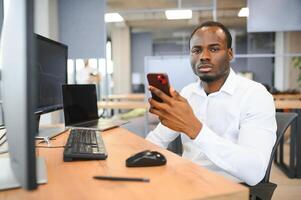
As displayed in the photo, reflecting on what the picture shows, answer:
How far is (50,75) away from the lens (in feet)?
4.82

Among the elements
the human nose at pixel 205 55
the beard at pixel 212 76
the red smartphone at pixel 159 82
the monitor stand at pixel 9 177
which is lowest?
the monitor stand at pixel 9 177

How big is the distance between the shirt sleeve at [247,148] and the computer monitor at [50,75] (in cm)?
69

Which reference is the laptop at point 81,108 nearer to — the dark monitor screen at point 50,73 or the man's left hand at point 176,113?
the dark monitor screen at point 50,73

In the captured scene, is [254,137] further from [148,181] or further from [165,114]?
[148,181]

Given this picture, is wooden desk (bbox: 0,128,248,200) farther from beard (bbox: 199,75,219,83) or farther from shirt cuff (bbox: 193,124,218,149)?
beard (bbox: 199,75,219,83)

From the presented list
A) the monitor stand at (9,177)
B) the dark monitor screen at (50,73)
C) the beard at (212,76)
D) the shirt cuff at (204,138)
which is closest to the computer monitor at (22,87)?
the monitor stand at (9,177)

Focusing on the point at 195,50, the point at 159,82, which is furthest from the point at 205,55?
the point at 159,82

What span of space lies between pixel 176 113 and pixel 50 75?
31.7 inches

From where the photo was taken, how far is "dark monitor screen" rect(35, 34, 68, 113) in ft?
4.36

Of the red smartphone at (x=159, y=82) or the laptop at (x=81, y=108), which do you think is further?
the laptop at (x=81, y=108)

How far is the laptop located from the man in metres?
0.37

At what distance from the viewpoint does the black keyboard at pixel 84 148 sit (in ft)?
3.10

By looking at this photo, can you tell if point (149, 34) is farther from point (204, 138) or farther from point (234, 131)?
point (204, 138)

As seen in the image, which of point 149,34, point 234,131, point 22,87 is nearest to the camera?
point 22,87
